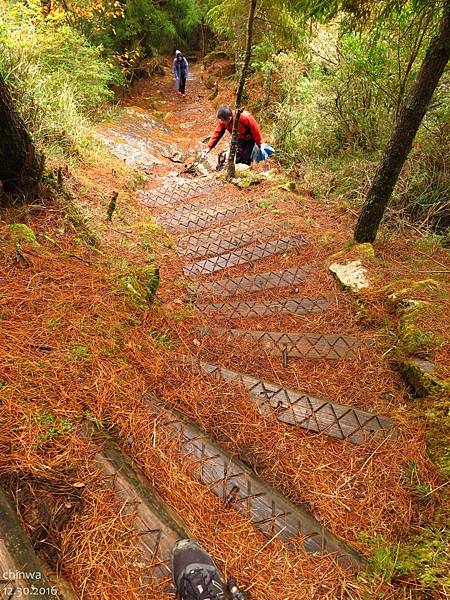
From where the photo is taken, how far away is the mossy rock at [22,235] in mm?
2957

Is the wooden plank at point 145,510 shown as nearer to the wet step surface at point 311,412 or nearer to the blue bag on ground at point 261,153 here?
the wet step surface at point 311,412

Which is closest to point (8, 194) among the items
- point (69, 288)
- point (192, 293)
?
point (69, 288)

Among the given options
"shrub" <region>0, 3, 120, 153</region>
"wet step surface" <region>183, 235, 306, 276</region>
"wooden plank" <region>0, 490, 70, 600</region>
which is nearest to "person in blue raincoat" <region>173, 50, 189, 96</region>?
"shrub" <region>0, 3, 120, 153</region>

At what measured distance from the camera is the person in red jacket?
739 centimetres

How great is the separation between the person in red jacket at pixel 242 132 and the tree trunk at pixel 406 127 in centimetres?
425

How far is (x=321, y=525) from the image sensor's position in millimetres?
1869

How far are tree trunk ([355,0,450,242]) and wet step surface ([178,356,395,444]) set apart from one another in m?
2.71

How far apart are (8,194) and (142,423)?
2.78m

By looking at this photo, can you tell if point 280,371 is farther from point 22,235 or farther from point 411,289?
point 22,235

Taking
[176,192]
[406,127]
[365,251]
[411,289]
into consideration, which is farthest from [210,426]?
[176,192]

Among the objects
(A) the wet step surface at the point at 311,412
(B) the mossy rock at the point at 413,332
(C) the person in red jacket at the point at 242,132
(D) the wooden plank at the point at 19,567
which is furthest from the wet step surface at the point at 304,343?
(C) the person in red jacket at the point at 242,132

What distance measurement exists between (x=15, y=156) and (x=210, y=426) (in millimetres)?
3122

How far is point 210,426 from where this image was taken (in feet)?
7.39

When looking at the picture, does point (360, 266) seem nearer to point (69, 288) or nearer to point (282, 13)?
point (69, 288)
